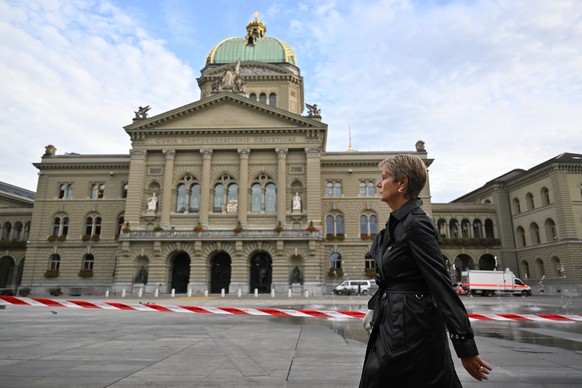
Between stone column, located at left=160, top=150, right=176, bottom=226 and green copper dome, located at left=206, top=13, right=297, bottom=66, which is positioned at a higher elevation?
green copper dome, located at left=206, top=13, right=297, bottom=66

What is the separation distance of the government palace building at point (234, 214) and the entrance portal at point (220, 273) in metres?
0.11

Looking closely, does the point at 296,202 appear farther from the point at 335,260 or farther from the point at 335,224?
the point at 335,260

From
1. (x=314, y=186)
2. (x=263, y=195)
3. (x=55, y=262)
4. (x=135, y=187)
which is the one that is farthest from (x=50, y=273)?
(x=314, y=186)

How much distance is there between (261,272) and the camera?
45.1 metres

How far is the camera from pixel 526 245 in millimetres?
52219

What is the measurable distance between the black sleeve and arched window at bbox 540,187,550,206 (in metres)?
53.6

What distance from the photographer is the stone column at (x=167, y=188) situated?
45.9m

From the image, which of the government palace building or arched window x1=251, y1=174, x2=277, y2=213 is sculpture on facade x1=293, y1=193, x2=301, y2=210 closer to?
the government palace building

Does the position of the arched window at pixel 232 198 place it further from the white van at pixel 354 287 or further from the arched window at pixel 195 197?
the white van at pixel 354 287

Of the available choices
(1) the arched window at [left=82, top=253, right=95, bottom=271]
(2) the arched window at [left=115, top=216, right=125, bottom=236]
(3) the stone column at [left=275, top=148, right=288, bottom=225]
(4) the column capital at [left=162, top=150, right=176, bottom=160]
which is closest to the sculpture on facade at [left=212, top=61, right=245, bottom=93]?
(4) the column capital at [left=162, top=150, right=176, bottom=160]

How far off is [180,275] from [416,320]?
4527 centimetres

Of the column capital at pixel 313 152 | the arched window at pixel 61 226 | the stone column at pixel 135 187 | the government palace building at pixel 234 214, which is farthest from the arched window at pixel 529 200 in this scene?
the arched window at pixel 61 226

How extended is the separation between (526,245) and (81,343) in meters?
54.4

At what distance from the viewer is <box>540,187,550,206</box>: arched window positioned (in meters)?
48.6
